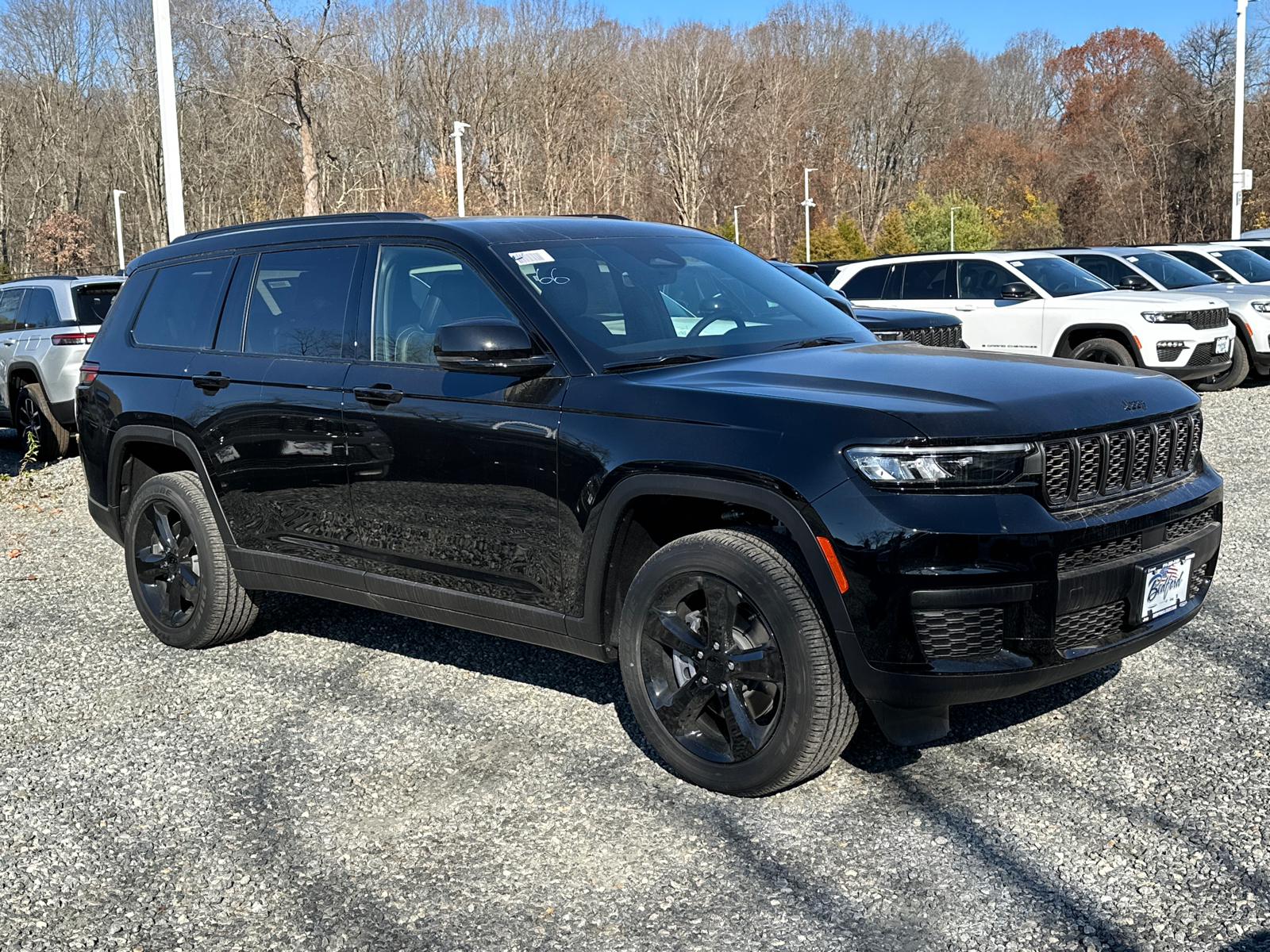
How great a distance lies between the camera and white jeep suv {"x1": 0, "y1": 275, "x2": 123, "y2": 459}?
12180 millimetres

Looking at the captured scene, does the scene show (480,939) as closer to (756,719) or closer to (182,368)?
(756,719)

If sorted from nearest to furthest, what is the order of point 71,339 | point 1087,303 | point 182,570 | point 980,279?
point 182,570 → point 71,339 → point 1087,303 → point 980,279

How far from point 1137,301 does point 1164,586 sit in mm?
10346

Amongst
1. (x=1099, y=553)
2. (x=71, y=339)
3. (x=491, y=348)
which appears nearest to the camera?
(x=1099, y=553)

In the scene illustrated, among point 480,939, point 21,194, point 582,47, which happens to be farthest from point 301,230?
point 21,194

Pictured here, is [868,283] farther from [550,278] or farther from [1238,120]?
[1238,120]

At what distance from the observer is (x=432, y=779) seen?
4.22 meters

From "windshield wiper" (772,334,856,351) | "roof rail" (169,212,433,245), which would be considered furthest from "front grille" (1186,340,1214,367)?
"roof rail" (169,212,433,245)

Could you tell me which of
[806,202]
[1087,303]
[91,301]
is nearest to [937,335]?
[1087,303]

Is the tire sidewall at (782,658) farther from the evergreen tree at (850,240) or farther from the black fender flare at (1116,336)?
the evergreen tree at (850,240)

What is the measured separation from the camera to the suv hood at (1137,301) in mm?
13203

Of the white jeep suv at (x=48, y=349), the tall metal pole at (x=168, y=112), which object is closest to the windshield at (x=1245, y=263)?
the tall metal pole at (x=168, y=112)

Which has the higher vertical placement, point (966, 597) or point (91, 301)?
point (91, 301)

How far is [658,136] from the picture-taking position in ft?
258
